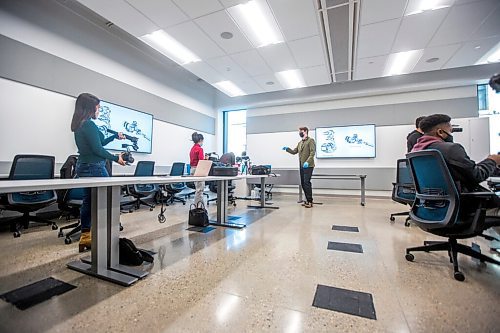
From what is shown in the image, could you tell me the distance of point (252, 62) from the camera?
4887 millimetres

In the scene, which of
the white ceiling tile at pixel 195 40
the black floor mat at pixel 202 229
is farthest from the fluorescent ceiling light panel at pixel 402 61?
the black floor mat at pixel 202 229

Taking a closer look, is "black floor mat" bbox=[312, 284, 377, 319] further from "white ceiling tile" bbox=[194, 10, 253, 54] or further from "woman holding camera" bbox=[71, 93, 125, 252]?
"white ceiling tile" bbox=[194, 10, 253, 54]

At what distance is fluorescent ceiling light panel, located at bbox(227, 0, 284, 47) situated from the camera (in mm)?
3257

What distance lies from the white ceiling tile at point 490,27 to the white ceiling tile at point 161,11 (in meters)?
4.51

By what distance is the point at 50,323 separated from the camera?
1.12 metres

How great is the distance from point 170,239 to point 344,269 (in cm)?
176

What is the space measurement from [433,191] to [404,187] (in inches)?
63.0

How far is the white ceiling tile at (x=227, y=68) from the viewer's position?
15.8ft

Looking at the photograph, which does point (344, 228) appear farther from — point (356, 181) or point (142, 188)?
point (356, 181)

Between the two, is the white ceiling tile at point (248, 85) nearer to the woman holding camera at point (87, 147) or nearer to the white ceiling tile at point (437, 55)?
the white ceiling tile at point (437, 55)

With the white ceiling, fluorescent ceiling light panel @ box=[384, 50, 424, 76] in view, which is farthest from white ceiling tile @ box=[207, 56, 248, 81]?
fluorescent ceiling light panel @ box=[384, 50, 424, 76]

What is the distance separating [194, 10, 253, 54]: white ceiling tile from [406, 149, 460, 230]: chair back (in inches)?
125

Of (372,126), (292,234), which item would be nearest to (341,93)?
(372,126)

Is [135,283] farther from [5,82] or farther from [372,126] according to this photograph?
[372,126]
